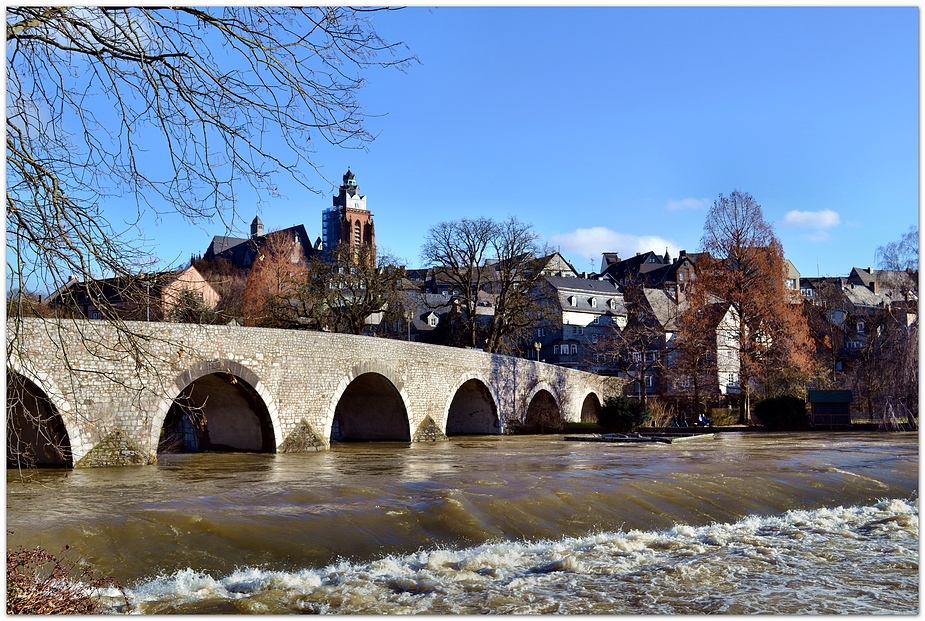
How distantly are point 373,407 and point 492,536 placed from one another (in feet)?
51.9

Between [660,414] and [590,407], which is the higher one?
[590,407]

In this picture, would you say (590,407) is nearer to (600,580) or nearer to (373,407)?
(373,407)

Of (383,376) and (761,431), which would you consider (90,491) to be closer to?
(383,376)

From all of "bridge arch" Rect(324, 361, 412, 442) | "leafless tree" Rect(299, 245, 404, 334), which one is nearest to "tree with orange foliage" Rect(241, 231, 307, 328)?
"leafless tree" Rect(299, 245, 404, 334)

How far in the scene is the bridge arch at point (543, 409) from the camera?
31266mm

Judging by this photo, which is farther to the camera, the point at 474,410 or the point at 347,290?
the point at 347,290

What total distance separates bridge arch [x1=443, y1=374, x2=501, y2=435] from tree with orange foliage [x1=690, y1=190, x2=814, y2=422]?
8.82 meters

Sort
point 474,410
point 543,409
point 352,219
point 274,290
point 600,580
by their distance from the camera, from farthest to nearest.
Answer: point 352,219 < point 274,290 < point 543,409 < point 474,410 < point 600,580

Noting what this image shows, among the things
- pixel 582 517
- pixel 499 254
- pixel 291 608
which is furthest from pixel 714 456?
pixel 499 254

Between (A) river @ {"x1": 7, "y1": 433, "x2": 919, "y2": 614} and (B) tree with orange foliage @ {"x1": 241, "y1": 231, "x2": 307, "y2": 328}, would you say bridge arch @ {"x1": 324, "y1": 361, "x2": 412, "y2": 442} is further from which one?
(A) river @ {"x1": 7, "y1": 433, "x2": 919, "y2": 614}

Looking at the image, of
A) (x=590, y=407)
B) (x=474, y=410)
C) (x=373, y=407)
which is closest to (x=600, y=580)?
(x=373, y=407)

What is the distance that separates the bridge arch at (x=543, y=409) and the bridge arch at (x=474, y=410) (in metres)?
1.66

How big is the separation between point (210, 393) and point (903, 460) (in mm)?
14922

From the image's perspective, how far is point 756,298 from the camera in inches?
1215
